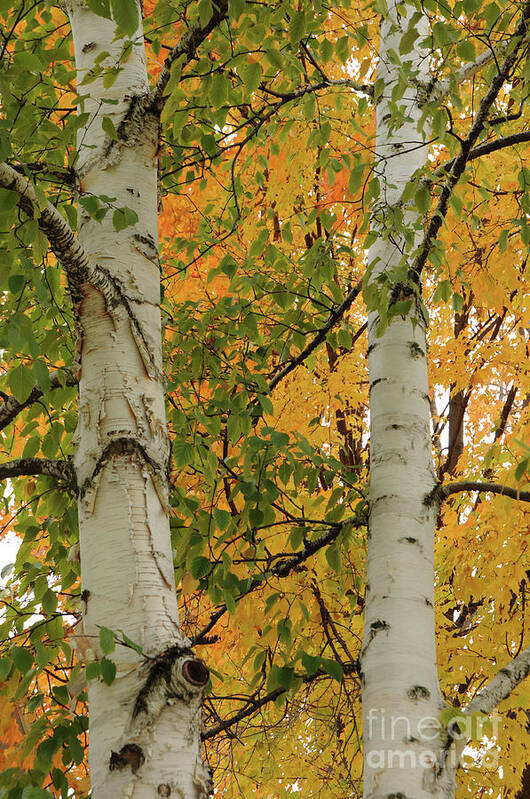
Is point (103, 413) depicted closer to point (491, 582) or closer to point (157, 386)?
point (157, 386)

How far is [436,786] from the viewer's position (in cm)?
176

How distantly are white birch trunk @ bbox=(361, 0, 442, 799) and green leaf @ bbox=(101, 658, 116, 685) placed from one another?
0.88m

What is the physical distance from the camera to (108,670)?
1.30m

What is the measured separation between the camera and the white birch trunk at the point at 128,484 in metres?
1.29

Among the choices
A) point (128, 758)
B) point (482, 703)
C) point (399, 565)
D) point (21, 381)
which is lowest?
point (128, 758)

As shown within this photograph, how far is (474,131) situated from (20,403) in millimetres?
1520

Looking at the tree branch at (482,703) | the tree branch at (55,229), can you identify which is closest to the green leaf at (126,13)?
the tree branch at (55,229)

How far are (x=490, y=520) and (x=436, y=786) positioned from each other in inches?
68.3

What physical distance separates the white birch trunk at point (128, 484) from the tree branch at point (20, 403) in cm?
34

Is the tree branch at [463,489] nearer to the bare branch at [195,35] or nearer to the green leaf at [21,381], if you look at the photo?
the green leaf at [21,381]

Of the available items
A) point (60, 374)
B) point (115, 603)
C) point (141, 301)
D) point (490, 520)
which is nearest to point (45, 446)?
point (60, 374)

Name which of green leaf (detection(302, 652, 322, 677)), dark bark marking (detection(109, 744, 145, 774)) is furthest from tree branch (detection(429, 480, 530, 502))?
dark bark marking (detection(109, 744, 145, 774))

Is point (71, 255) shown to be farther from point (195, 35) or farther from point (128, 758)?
point (128, 758)

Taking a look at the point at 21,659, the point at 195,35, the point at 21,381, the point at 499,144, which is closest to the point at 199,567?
the point at 21,659
